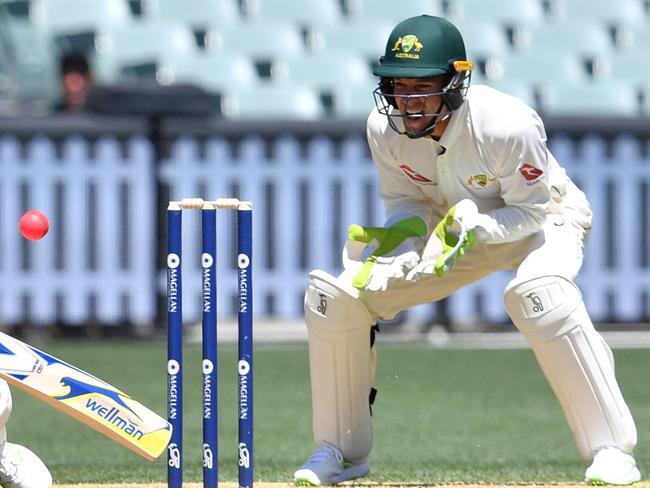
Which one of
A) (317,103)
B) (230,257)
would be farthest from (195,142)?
(317,103)

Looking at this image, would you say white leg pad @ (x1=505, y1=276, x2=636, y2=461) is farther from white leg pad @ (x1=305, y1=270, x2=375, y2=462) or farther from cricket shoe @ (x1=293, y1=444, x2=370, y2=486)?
cricket shoe @ (x1=293, y1=444, x2=370, y2=486)

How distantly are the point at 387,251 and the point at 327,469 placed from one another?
0.65 metres

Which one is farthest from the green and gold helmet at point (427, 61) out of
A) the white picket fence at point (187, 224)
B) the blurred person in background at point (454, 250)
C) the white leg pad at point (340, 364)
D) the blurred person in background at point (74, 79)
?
the blurred person in background at point (74, 79)

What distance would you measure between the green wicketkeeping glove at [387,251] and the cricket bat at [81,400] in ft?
→ 2.69

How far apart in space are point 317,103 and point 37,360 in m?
7.54

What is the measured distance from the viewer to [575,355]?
159 inches

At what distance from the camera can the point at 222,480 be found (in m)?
4.54

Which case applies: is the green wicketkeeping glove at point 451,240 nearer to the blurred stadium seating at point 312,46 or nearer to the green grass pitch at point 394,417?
the green grass pitch at point 394,417

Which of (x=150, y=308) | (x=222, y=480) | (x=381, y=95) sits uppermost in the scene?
(x=381, y=95)

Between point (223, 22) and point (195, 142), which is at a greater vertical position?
point (223, 22)

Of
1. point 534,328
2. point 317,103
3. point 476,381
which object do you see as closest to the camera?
point 534,328

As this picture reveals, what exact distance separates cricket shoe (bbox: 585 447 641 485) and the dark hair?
22.1ft

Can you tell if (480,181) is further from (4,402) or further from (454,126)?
(4,402)

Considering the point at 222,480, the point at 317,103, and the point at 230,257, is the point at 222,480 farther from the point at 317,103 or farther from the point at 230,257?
the point at 317,103
